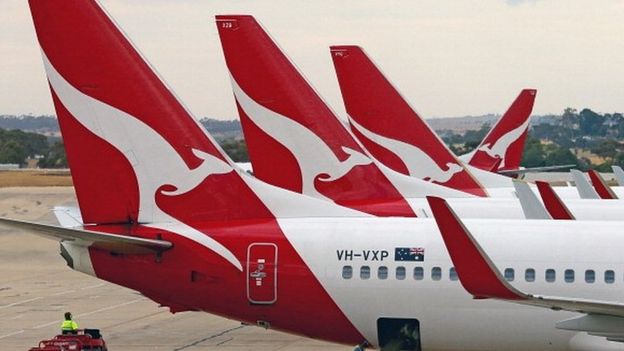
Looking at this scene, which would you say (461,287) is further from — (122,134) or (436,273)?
(122,134)

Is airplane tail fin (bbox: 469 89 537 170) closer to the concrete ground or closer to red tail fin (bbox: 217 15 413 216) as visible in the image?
the concrete ground

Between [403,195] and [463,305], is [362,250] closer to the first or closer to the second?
[463,305]

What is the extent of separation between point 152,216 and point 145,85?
227cm

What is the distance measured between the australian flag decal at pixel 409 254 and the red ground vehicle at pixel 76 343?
334 inches

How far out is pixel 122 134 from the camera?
2486cm

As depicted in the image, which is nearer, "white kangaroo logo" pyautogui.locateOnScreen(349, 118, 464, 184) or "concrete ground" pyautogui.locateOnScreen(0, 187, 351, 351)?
"concrete ground" pyautogui.locateOnScreen(0, 187, 351, 351)

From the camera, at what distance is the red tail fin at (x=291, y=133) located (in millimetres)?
30766

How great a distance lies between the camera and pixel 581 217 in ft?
101

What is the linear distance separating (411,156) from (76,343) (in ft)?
42.0

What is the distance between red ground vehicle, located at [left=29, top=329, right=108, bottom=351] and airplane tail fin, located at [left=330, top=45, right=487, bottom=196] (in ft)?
37.6

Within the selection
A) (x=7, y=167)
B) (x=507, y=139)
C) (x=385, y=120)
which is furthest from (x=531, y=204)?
(x=7, y=167)

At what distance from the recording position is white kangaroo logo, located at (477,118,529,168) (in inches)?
2373

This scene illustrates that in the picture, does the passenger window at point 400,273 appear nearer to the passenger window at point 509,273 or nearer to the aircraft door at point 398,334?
the aircraft door at point 398,334

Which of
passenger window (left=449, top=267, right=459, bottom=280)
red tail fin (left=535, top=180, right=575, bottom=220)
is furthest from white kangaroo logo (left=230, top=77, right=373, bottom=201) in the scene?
passenger window (left=449, top=267, right=459, bottom=280)
